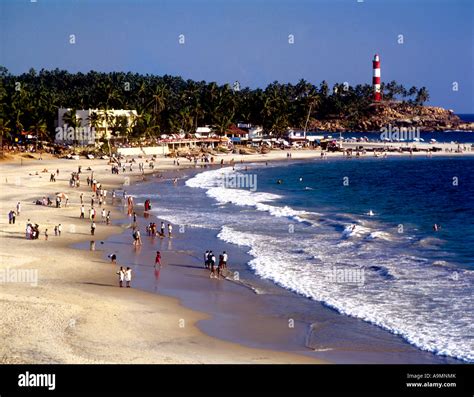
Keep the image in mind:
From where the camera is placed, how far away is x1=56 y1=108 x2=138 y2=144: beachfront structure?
86562mm

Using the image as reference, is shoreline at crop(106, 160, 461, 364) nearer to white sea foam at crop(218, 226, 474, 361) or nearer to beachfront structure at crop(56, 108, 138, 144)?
white sea foam at crop(218, 226, 474, 361)

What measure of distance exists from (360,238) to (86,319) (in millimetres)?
19835

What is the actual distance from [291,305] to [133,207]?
25.9 m

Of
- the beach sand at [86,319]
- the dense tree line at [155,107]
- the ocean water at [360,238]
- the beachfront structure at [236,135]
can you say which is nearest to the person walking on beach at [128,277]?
the beach sand at [86,319]

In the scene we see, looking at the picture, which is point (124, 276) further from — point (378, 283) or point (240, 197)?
point (240, 197)

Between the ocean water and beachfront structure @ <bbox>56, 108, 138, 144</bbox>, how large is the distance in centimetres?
1774

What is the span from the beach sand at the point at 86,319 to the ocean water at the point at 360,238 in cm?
552

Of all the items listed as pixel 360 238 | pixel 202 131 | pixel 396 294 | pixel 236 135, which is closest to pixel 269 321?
pixel 396 294

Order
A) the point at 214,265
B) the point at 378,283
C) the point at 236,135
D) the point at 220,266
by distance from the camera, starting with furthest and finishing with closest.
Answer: the point at 236,135 → the point at 214,265 → the point at 220,266 → the point at 378,283

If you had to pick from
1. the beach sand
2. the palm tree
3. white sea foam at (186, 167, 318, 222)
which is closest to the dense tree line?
the palm tree

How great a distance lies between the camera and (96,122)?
282 feet

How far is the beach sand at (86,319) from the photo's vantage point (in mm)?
17875
